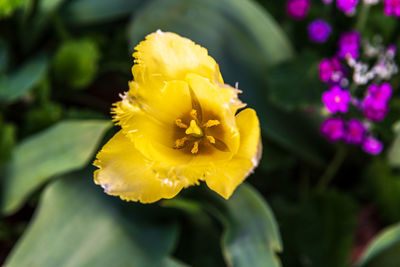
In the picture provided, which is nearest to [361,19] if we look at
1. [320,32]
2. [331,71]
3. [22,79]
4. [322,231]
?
[320,32]

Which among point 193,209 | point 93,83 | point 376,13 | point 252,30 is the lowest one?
point 93,83

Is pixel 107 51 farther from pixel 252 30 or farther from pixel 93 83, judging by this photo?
pixel 252 30

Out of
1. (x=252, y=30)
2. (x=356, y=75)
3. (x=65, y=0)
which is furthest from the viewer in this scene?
(x=65, y=0)

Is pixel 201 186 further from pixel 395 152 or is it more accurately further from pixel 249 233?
pixel 395 152

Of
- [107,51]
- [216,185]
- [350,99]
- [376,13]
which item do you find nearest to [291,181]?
[350,99]

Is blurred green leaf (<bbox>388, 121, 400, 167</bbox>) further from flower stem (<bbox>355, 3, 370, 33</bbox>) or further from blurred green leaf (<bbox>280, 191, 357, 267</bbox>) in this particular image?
flower stem (<bbox>355, 3, 370, 33</bbox>)

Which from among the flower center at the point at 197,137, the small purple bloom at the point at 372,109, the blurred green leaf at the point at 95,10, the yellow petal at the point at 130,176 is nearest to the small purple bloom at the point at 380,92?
the small purple bloom at the point at 372,109
